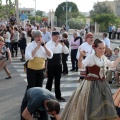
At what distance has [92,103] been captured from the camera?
638 cm

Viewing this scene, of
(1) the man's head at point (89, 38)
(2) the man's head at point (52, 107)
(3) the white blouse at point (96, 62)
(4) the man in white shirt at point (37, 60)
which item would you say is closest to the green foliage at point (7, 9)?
(1) the man's head at point (89, 38)

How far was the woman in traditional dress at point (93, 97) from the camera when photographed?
6.35m

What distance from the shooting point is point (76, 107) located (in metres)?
6.52

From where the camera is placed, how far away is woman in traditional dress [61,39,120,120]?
6.35 m

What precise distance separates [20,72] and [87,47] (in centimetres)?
493

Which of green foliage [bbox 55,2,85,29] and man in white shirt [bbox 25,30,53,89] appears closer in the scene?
man in white shirt [bbox 25,30,53,89]

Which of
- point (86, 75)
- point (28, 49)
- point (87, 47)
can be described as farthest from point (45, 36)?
point (86, 75)

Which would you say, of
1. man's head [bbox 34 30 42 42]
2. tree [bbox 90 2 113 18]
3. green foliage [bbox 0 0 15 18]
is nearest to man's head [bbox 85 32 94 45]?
man's head [bbox 34 30 42 42]

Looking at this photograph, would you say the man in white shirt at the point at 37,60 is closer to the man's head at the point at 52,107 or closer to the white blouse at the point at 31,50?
the white blouse at the point at 31,50

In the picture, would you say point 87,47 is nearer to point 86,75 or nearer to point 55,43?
point 55,43

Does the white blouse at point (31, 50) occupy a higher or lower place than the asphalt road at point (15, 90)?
higher

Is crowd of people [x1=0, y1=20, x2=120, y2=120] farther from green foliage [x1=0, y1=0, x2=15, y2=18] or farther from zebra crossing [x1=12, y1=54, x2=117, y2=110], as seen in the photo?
green foliage [x1=0, y1=0, x2=15, y2=18]

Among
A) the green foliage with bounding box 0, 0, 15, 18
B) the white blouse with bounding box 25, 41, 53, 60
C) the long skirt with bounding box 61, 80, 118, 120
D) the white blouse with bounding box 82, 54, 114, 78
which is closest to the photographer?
the long skirt with bounding box 61, 80, 118, 120

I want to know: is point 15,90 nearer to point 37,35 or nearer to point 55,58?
point 55,58
